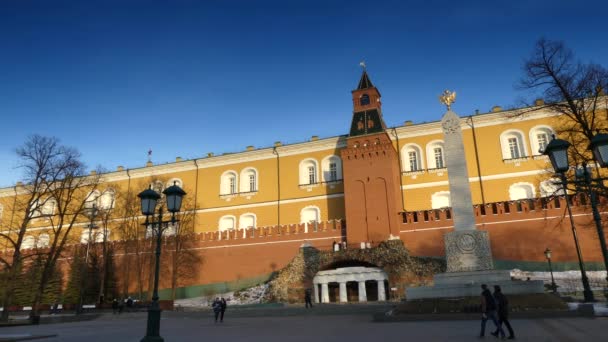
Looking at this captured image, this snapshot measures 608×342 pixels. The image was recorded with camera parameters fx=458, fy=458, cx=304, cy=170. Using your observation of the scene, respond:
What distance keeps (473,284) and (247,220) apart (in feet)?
88.2

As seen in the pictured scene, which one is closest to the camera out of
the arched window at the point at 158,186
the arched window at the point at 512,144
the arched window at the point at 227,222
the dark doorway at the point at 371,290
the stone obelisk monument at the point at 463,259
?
the stone obelisk monument at the point at 463,259

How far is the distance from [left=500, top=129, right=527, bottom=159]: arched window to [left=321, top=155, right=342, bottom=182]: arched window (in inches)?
487

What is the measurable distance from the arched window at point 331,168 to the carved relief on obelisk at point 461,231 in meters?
21.6

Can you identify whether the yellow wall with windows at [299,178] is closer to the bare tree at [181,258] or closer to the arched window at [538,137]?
the arched window at [538,137]

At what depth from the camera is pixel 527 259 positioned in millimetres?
25672

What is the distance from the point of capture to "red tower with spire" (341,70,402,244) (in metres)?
30.5

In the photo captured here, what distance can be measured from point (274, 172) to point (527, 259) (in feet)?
68.8

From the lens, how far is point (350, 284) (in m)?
27.2

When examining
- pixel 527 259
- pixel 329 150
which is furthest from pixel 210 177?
pixel 527 259

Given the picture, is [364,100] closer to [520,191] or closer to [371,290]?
[520,191]

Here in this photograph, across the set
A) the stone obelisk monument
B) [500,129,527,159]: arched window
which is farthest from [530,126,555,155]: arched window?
the stone obelisk monument

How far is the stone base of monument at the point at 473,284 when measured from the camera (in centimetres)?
1358

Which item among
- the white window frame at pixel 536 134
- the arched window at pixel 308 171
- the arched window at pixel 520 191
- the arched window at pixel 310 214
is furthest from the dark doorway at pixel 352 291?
the white window frame at pixel 536 134

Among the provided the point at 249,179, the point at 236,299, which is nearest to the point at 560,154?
the point at 236,299
